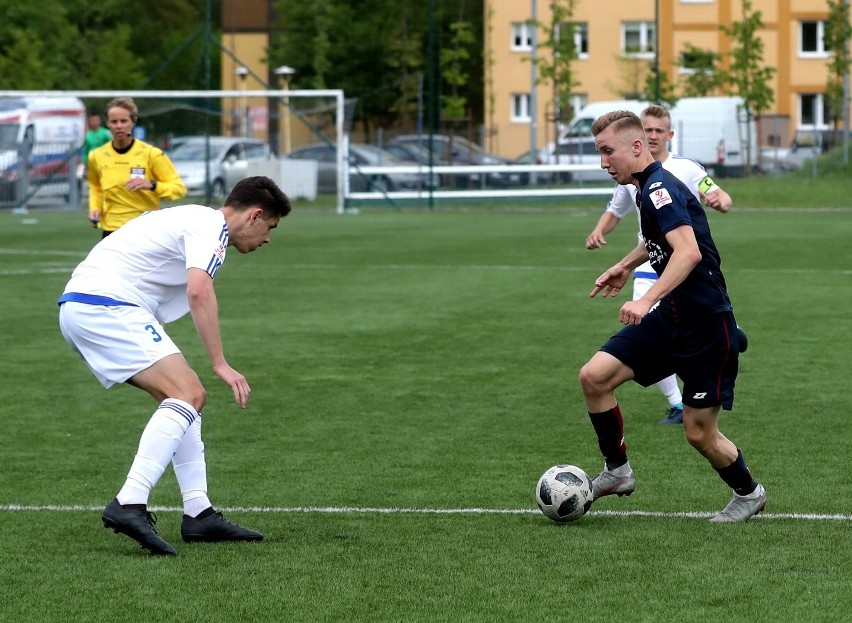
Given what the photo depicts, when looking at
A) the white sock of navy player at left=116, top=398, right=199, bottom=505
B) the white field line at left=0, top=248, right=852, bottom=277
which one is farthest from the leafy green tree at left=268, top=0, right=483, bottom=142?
the white sock of navy player at left=116, top=398, right=199, bottom=505

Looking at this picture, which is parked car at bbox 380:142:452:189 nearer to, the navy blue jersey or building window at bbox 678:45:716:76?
building window at bbox 678:45:716:76

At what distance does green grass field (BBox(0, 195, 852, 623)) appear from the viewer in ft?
17.1

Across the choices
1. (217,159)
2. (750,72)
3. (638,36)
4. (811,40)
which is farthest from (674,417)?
(811,40)

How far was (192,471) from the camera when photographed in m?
6.10

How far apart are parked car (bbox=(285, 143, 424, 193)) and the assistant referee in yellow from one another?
21.3 metres

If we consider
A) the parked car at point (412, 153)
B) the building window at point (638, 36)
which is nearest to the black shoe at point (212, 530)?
the parked car at point (412, 153)

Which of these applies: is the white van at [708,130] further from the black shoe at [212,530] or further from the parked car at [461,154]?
the black shoe at [212,530]

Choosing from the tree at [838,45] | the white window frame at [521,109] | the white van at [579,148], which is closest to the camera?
the white van at [579,148]

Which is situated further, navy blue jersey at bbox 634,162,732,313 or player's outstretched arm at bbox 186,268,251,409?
navy blue jersey at bbox 634,162,732,313

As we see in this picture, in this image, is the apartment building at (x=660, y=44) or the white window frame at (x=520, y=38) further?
the white window frame at (x=520, y=38)

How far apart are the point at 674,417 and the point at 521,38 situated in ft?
182

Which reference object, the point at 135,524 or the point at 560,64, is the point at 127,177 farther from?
the point at 560,64

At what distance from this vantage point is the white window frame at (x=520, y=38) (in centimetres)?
6118

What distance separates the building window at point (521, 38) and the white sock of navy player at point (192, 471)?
184ft
